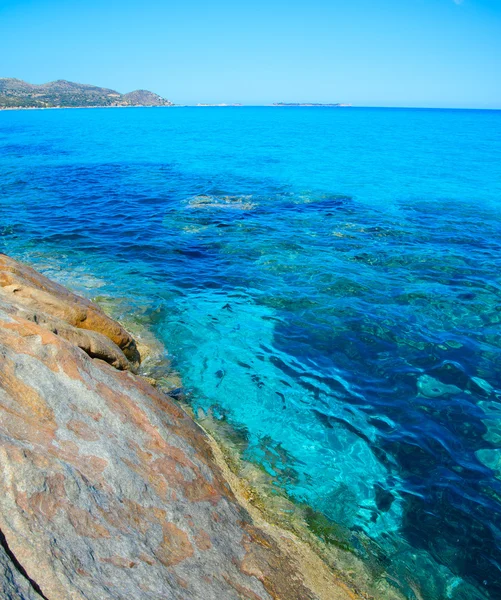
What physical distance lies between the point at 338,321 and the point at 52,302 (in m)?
9.08

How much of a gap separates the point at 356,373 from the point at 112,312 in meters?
8.30

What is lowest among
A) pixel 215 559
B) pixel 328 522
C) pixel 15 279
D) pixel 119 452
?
pixel 328 522

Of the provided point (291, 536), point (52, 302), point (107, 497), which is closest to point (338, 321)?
point (291, 536)

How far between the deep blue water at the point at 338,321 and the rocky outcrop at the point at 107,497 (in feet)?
7.21

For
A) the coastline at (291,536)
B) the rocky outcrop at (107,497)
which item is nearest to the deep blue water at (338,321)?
the coastline at (291,536)

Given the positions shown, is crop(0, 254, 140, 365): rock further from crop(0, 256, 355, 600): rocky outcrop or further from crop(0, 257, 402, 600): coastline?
crop(0, 256, 355, 600): rocky outcrop

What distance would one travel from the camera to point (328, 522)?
26.3 ft

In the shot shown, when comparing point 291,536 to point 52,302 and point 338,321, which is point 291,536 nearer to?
point 52,302

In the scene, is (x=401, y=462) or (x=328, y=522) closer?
(x=328, y=522)

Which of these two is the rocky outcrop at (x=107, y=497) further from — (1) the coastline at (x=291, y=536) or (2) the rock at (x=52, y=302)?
(2) the rock at (x=52, y=302)

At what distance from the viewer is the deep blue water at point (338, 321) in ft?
28.2

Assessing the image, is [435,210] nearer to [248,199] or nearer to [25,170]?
[248,199]

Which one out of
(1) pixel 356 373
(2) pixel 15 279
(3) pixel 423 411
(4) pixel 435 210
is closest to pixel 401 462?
(3) pixel 423 411

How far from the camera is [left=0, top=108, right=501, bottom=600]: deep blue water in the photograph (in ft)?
28.2
